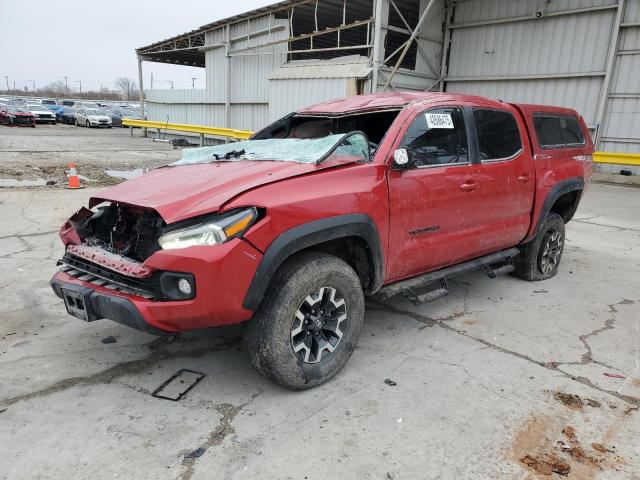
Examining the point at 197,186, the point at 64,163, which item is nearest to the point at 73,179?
the point at 64,163

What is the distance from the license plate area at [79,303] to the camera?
2820mm

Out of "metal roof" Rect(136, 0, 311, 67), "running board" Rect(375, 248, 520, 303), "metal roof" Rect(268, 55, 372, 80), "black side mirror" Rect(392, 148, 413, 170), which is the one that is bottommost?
"running board" Rect(375, 248, 520, 303)

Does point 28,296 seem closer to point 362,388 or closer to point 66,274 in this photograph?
point 66,274

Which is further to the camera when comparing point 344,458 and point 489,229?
point 489,229

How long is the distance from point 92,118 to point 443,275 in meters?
35.9

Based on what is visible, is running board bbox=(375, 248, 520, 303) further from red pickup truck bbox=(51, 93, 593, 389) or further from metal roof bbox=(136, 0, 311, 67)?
metal roof bbox=(136, 0, 311, 67)

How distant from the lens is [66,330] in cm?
384

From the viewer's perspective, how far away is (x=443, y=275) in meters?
3.94

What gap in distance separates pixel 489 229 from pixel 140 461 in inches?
128

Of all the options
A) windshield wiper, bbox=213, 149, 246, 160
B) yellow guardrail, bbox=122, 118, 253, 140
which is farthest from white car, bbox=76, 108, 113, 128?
windshield wiper, bbox=213, 149, 246, 160

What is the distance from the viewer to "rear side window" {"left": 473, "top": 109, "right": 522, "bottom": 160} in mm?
4172

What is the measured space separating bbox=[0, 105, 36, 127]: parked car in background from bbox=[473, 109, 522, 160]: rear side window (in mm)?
34425

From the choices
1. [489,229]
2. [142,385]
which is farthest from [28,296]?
[489,229]

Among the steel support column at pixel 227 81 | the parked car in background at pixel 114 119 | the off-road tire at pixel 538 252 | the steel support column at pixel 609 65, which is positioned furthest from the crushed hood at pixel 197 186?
the parked car in background at pixel 114 119
